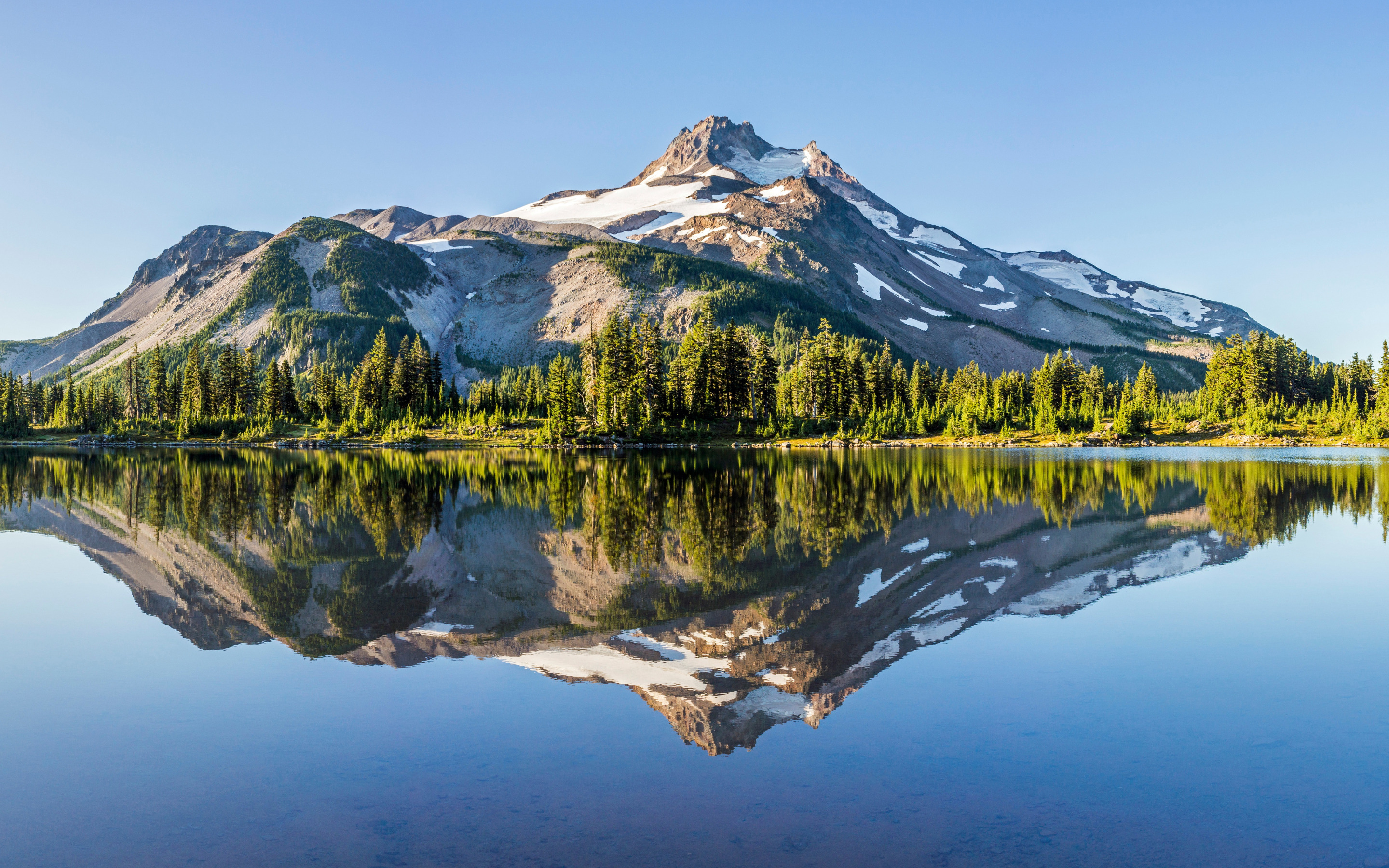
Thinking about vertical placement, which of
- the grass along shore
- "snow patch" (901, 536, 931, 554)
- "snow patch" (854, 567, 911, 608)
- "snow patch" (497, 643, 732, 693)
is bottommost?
"snow patch" (497, 643, 732, 693)

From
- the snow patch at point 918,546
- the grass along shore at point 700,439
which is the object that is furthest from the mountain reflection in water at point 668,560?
the grass along shore at point 700,439

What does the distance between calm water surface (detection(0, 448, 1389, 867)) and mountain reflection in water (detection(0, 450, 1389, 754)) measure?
13 cm

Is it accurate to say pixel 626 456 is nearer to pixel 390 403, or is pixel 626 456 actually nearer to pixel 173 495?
pixel 173 495

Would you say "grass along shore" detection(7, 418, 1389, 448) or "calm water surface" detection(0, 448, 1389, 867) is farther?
"grass along shore" detection(7, 418, 1389, 448)

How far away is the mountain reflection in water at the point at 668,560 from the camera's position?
13047 millimetres

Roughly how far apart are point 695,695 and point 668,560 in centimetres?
940

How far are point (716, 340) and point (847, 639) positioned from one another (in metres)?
95.2

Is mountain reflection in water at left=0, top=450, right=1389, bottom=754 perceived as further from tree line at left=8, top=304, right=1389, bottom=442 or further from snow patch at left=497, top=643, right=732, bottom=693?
tree line at left=8, top=304, right=1389, bottom=442

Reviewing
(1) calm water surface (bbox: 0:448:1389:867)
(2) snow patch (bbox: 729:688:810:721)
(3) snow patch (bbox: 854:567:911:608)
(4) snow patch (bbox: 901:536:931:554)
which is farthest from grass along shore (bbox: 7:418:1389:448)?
(2) snow patch (bbox: 729:688:810:721)

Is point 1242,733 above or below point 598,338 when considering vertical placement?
below

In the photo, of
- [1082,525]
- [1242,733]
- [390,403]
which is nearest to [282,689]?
[1242,733]

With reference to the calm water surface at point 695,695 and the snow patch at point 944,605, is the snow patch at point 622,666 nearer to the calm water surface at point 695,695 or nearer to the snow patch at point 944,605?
the calm water surface at point 695,695

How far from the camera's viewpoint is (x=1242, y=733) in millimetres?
9805

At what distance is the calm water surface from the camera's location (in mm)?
7523
